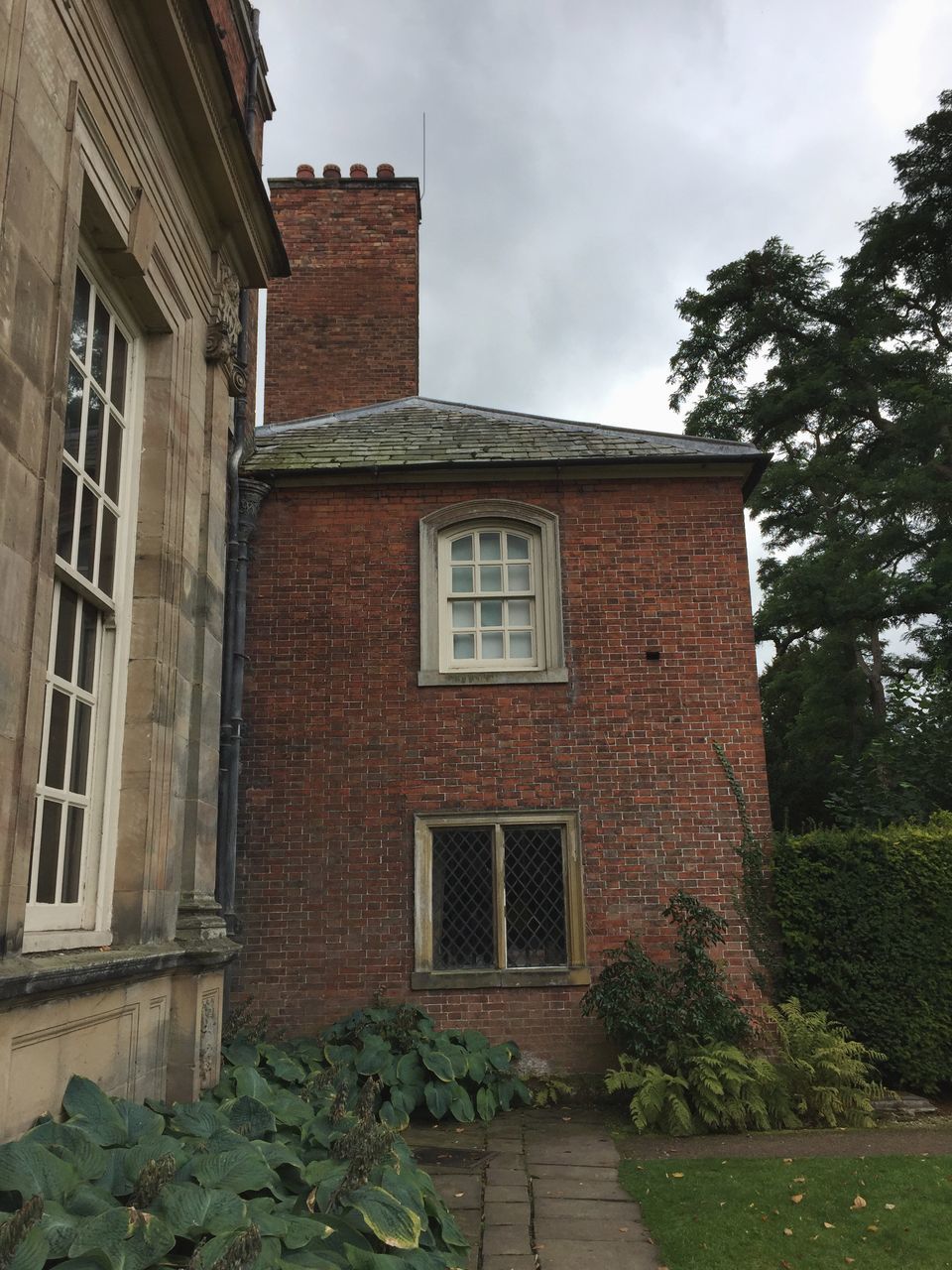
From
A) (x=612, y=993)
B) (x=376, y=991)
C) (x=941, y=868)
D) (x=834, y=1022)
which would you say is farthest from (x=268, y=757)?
(x=941, y=868)

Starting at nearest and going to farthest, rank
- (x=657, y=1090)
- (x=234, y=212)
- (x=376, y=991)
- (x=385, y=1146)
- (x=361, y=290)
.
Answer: (x=385, y=1146), (x=234, y=212), (x=657, y=1090), (x=376, y=991), (x=361, y=290)

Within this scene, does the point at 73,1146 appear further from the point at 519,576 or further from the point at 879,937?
the point at 519,576

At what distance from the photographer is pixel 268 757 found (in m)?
10.2

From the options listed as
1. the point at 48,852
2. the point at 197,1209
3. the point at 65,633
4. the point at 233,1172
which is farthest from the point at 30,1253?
the point at 65,633

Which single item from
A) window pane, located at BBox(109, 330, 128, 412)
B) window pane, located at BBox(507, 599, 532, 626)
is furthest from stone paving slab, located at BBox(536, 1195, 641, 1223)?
A: window pane, located at BBox(507, 599, 532, 626)

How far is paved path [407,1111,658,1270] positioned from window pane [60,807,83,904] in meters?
2.75

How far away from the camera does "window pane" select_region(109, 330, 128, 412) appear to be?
603 cm

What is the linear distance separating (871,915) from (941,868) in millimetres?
774

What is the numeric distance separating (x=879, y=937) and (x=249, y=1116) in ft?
20.8

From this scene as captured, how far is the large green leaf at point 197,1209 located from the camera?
339 cm

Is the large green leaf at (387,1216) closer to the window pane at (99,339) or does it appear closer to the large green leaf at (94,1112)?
the large green leaf at (94,1112)

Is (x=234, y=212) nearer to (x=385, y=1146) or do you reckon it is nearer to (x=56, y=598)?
(x=56, y=598)

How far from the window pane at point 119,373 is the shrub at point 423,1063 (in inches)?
219

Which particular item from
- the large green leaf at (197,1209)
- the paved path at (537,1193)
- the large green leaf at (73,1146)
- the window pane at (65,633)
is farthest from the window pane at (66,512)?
the paved path at (537,1193)
